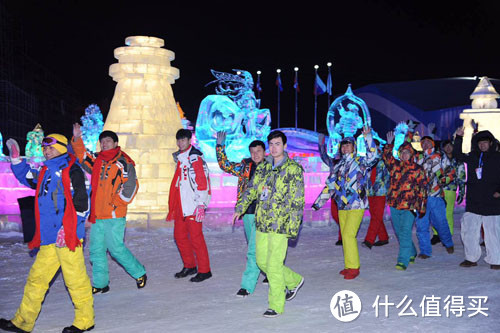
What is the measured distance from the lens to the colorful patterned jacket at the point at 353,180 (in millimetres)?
6551

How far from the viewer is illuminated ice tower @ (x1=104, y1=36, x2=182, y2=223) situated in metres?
11.7

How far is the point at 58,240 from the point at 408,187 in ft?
15.5

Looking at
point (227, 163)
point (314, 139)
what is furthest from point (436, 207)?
point (314, 139)

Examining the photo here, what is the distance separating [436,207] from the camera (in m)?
8.41

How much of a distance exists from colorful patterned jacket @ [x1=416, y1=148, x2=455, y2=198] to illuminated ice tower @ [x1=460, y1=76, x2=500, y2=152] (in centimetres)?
1633

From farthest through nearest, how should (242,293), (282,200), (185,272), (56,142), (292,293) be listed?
1. (185,272)
2. (242,293)
3. (292,293)
4. (282,200)
5. (56,142)

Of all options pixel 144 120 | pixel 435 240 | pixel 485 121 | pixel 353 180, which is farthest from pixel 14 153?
pixel 485 121

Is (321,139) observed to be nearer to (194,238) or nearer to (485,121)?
(194,238)

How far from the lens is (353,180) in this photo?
660 centimetres

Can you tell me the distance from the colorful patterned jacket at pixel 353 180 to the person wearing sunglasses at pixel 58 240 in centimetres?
326

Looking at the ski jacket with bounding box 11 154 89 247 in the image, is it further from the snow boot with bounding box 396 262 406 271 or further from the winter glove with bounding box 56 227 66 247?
the snow boot with bounding box 396 262 406 271

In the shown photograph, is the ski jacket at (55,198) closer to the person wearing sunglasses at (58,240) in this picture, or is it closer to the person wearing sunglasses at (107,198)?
the person wearing sunglasses at (58,240)

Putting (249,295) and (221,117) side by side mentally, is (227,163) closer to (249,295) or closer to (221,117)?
(249,295)

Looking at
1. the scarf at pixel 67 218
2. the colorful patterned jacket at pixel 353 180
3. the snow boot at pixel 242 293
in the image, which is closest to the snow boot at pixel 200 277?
the snow boot at pixel 242 293
